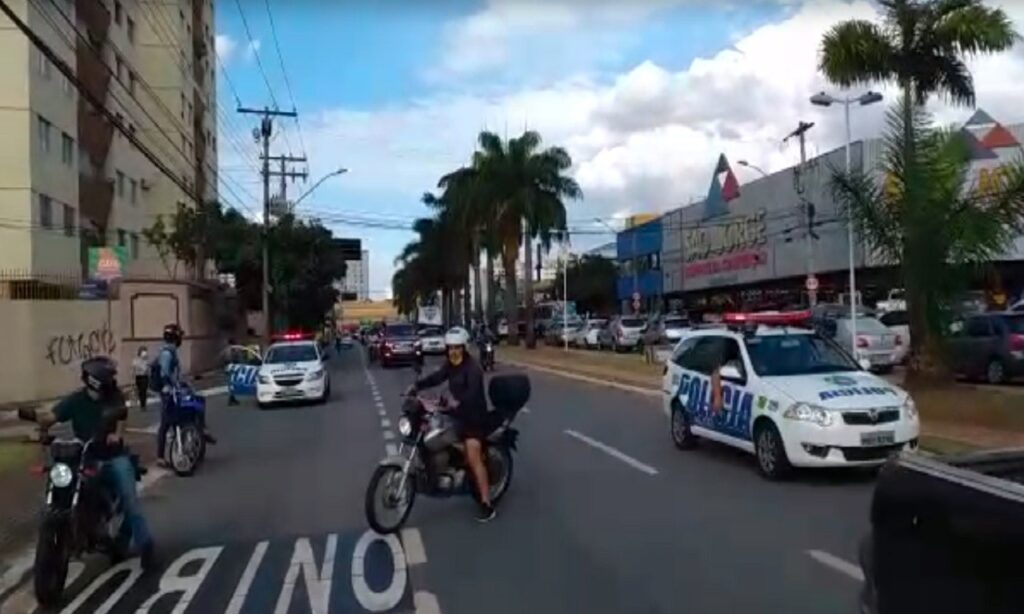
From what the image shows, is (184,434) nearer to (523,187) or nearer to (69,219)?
(69,219)

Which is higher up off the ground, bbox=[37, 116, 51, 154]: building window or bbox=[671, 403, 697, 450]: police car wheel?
bbox=[37, 116, 51, 154]: building window

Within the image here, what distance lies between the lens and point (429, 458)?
9.89m

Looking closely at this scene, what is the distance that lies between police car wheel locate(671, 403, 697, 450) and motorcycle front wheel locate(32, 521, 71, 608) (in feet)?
29.1

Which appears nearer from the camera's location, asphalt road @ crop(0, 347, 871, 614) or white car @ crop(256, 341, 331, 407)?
asphalt road @ crop(0, 347, 871, 614)

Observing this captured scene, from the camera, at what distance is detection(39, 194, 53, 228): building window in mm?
40469

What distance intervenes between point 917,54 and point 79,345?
24.4 metres

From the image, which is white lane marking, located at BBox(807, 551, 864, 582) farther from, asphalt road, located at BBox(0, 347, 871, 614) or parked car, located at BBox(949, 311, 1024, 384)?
parked car, located at BBox(949, 311, 1024, 384)

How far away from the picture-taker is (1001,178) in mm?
18609

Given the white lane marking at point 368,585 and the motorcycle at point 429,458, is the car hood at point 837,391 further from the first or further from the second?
the white lane marking at point 368,585

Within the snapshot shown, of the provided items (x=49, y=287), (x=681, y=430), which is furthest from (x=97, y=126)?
(x=681, y=430)

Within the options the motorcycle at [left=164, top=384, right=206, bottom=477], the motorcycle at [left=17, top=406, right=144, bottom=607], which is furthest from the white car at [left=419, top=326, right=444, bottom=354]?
the motorcycle at [left=17, top=406, right=144, bottom=607]

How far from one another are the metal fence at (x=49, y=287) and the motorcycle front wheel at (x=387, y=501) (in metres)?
27.1

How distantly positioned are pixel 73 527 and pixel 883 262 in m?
15.2

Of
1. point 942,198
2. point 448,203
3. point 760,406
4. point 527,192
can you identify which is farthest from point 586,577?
point 448,203
